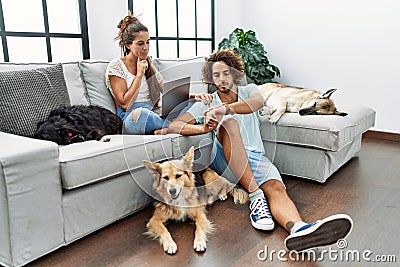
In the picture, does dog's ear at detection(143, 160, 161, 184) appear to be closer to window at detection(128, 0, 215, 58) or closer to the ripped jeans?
the ripped jeans

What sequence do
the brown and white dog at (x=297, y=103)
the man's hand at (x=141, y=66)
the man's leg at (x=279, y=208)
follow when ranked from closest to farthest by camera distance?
the man's leg at (x=279, y=208), the man's hand at (x=141, y=66), the brown and white dog at (x=297, y=103)

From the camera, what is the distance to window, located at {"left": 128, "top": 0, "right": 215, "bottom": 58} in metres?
3.63

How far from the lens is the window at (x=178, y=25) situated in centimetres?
363

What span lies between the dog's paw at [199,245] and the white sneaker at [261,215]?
32 cm

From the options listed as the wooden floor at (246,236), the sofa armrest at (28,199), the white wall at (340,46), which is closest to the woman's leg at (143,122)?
the wooden floor at (246,236)

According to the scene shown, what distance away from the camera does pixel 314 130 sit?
8.25ft

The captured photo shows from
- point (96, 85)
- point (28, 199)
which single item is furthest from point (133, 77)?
point (28, 199)

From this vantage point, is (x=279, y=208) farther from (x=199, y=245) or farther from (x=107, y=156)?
(x=107, y=156)

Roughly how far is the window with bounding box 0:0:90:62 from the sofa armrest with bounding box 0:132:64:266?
1294mm

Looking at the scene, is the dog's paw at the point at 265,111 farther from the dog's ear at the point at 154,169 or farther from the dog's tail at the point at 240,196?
the dog's ear at the point at 154,169

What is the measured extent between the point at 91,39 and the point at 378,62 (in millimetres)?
2810

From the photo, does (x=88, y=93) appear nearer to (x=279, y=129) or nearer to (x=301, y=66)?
(x=279, y=129)

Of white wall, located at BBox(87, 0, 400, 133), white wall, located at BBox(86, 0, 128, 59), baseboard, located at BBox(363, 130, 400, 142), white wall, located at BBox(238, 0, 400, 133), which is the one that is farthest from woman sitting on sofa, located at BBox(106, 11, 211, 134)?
baseboard, located at BBox(363, 130, 400, 142)

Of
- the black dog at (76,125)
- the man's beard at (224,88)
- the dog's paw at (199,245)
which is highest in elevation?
the man's beard at (224,88)
